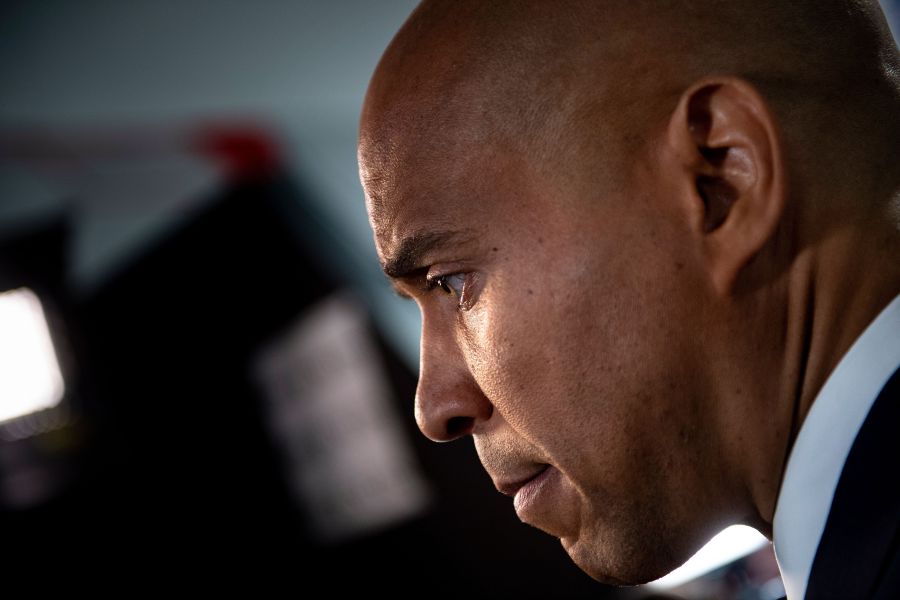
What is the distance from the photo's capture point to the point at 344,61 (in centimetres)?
321

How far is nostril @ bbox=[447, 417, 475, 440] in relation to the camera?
2.86ft

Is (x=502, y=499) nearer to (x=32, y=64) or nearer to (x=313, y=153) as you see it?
(x=313, y=153)

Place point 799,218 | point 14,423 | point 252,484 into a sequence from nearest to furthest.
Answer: point 799,218, point 14,423, point 252,484

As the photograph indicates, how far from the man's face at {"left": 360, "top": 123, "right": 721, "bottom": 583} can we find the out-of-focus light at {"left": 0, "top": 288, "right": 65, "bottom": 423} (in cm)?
299

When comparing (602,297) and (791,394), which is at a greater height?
(602,297)

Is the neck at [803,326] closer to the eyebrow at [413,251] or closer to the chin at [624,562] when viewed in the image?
the chin at [624,562]

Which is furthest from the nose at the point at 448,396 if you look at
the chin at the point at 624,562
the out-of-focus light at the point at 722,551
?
the out-of-focus light at the point at 722,551

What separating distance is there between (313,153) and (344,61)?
0.42m

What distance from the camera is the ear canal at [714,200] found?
2.41 ft

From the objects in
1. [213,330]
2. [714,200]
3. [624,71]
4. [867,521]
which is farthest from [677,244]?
[213,330]

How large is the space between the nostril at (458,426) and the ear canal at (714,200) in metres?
0.33

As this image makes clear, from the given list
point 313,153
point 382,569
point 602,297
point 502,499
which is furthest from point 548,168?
point 382,569

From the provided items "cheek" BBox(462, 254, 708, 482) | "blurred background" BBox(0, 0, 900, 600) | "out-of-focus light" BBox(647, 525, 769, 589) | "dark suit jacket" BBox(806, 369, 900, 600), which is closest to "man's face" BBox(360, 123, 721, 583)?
"cheek" BBox(462, 254, 708, 482)

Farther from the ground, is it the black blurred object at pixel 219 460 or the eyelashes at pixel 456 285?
the eyelashes at pixel 456 285
